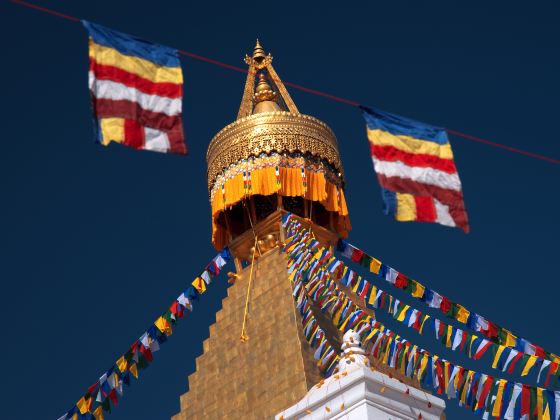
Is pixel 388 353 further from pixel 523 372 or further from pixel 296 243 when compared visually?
pixel 296 243

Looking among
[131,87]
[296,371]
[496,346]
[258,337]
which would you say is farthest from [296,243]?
[131,87]

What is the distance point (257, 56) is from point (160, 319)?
25.5 feet

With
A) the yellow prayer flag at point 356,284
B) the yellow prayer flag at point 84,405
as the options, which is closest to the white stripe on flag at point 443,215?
the yellow prayer flag at point 356,284

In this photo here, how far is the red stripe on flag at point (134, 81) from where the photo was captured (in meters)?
15.2

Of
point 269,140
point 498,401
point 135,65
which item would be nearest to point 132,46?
point 135,65

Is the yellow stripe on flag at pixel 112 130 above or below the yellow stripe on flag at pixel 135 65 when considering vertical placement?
below

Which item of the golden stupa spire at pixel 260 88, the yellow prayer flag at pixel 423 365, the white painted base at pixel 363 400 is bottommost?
the white painted base at pixel 363 400

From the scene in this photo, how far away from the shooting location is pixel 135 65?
1555 centimetres

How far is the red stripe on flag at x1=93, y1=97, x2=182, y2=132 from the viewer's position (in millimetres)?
14938

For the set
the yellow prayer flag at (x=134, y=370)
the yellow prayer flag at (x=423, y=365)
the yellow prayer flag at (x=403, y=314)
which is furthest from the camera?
the yellow prayer flag at (x=134, y=370)

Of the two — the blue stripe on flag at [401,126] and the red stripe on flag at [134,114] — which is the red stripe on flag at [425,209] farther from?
the red stripe on flag at [134,114]

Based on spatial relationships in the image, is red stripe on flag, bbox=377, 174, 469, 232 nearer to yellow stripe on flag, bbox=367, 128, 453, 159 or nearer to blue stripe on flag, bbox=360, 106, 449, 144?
yellow stripe on flag, bbox=367, 128, 453, 159

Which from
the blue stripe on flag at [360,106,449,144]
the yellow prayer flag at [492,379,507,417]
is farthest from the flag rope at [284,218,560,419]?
the blue stripe on flag at [360,106,449,144]

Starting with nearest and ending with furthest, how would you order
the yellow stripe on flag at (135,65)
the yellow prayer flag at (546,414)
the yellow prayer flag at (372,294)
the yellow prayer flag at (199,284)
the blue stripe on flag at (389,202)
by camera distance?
the yellow stripe on flag at (135,65) < the yellow prayer flag at (546,414) < the blue stripe on flag at (389,202) < the yellow prayer flag at (372,294) < the yellow prayer flag at (199,284)
